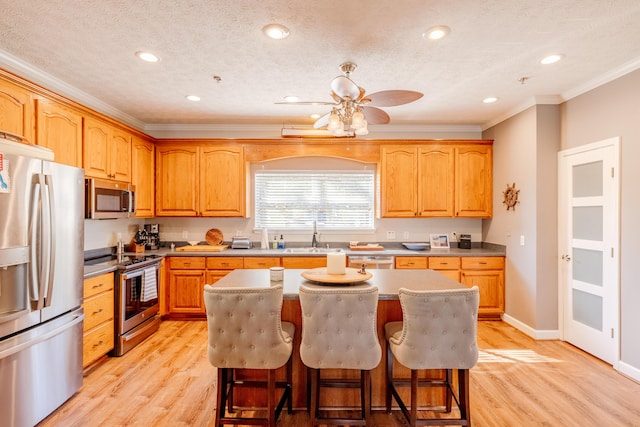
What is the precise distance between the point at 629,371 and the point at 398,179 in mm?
2995

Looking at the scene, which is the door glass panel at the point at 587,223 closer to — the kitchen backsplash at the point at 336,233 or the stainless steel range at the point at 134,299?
the kitchen backsplash at the point at 336,233

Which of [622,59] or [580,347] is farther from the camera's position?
[580,347]

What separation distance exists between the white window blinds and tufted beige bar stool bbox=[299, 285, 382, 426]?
10.2 feet

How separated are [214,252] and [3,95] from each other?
253 cm

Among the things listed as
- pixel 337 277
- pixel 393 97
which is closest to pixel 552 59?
pixel 393 97

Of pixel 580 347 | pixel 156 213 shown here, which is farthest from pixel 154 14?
pixel 580 347

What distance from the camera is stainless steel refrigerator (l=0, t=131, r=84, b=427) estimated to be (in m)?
2.00

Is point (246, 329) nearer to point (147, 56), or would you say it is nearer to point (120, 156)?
point (147, 56)

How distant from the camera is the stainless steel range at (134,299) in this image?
3.27 meters

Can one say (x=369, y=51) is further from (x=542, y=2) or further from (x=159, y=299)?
(x=159, y=299)

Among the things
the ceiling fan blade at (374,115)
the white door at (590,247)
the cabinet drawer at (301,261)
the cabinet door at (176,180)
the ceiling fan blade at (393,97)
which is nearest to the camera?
the ceiling fan blade at (393,97)

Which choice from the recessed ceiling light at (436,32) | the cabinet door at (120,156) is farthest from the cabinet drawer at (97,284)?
the recessed ceiling light at (436,32)

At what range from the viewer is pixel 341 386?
2178 millimetres

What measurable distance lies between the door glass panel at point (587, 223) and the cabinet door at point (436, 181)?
145 cm
